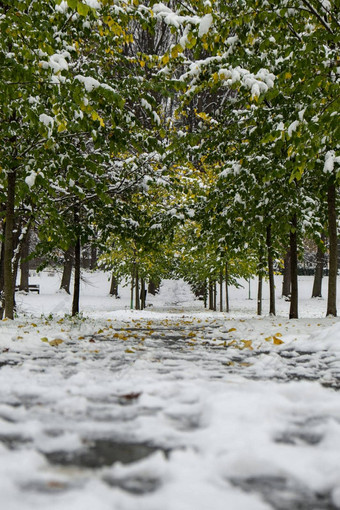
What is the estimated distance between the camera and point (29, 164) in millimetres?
5418

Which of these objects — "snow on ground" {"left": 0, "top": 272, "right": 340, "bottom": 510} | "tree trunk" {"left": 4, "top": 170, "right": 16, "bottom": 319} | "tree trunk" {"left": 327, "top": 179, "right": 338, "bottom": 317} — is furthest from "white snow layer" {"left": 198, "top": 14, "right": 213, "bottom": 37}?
"tree trunk" {"left": 327, "top": 179, "right": 338, "bottom": 317}

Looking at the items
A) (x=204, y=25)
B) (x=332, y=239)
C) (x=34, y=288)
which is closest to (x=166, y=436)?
(x=204, y=25)

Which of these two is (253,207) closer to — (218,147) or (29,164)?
(218,147)

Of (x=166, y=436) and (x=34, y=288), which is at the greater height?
(x=166, y=436)

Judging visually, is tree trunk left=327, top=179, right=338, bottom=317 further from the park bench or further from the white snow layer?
the park bench

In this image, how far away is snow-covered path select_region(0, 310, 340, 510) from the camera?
1.05 m

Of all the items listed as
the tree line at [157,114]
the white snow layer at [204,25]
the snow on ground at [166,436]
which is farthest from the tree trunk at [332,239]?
the snow on ground at [166,436]

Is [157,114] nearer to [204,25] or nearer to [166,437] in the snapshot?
[204,25]

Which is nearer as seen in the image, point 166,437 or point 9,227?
point 166,437

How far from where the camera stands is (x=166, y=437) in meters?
1.48

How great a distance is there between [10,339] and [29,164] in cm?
265

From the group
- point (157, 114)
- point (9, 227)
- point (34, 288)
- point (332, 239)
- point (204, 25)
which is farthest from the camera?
point (34, 288)

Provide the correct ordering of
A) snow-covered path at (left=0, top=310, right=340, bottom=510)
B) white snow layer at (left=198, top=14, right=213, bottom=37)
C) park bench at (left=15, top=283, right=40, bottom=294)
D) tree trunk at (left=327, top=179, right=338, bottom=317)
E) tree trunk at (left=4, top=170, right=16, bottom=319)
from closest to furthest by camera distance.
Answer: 1. snow-covered path at (left=0, top=310, right=340, bottom=510)
2. white snow layer at (left=198, top=14, right=213, bottom=37)
3. tree trunk at (left=4, top=170, right=16, bottom=319)
4. tree trunk at (left=327, top=179, right=338, bottom=317)
5. park bench at (left=15, top=283, right=40, bottom=294)

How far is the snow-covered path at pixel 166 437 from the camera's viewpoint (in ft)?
3.43
